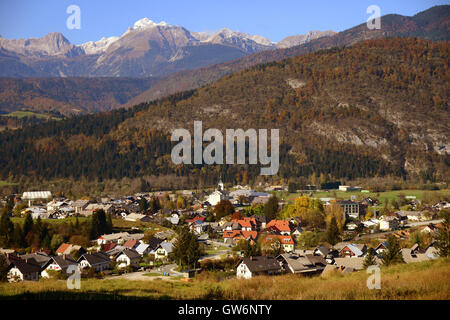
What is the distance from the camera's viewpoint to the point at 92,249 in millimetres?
41219

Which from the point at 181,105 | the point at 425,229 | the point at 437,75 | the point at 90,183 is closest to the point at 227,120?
the point at 181,105

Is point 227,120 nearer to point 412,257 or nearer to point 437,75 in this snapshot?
point 437,75

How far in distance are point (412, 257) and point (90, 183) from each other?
253 feet

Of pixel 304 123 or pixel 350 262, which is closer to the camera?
pixel 350 262

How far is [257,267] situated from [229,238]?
1831 cm

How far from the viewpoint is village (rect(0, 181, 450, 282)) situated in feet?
102

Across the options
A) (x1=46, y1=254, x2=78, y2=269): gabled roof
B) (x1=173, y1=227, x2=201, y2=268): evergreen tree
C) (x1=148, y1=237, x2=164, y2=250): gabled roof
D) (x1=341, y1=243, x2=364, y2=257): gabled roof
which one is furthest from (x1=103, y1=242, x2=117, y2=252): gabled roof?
(x1=341, y1=243, x2=364, y2=257): gabled roof

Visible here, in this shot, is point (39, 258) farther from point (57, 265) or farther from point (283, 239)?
point (283, 239)

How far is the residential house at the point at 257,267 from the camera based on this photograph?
28.9 m

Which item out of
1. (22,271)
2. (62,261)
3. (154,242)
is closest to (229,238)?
(154,242)

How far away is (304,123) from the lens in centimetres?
13075

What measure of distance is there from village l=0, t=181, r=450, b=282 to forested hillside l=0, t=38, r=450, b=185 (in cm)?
2707

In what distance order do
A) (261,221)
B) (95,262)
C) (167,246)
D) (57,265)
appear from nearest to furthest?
(57,265) → (95,262) → (167,246) → (261,221)

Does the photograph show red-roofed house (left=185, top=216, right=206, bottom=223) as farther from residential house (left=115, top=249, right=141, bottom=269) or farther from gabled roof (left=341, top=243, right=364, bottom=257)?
gabled roof (left=341, top=243, right=364, bottom=257)
